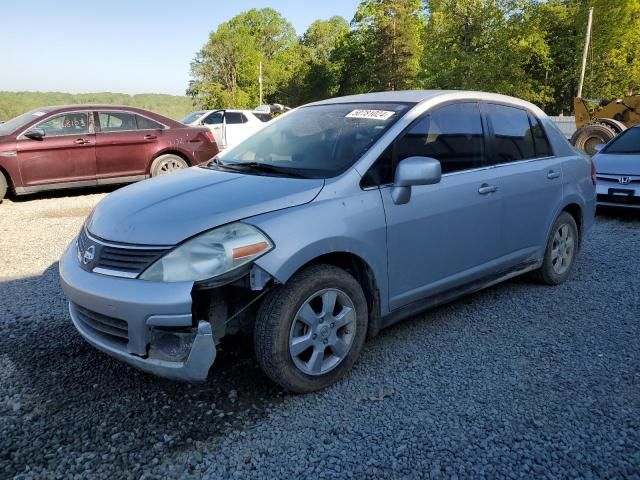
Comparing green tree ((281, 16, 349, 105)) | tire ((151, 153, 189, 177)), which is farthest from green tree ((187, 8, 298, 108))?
tire ((151, 153, 189, 177))

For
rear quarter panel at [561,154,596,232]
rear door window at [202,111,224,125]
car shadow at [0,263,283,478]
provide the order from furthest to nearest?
1. rear door window at [202,111,224,125]
2. rear quarter panel at [561,154,596,232]
3. car shadow at [0,263,283,478]

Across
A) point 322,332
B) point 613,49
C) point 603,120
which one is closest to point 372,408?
point 322,332

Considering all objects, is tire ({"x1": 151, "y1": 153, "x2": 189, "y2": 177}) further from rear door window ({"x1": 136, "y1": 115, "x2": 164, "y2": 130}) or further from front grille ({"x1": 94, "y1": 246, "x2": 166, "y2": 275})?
front grille ({"x1": 94, "y1": 246, "x2": 166, "y2": 275})

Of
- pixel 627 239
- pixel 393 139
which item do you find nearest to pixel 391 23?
pixel 627 239

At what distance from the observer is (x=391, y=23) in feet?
165

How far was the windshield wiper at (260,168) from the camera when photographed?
3257 mm

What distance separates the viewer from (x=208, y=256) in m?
2.60

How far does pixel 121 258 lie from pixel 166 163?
23.9 feet

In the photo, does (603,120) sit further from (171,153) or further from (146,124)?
(146,124)

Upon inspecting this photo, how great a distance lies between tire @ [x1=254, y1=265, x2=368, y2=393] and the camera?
2.70 metres

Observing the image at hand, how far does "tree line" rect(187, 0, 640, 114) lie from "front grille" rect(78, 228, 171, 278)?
34623mm

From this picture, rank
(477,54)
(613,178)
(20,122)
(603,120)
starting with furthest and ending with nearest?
1. (477,54)
2. (603,120)
3. (20,122)
4. (613,178)

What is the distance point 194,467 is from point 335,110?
2543 mm

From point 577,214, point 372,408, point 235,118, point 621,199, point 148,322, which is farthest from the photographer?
point 235,118
